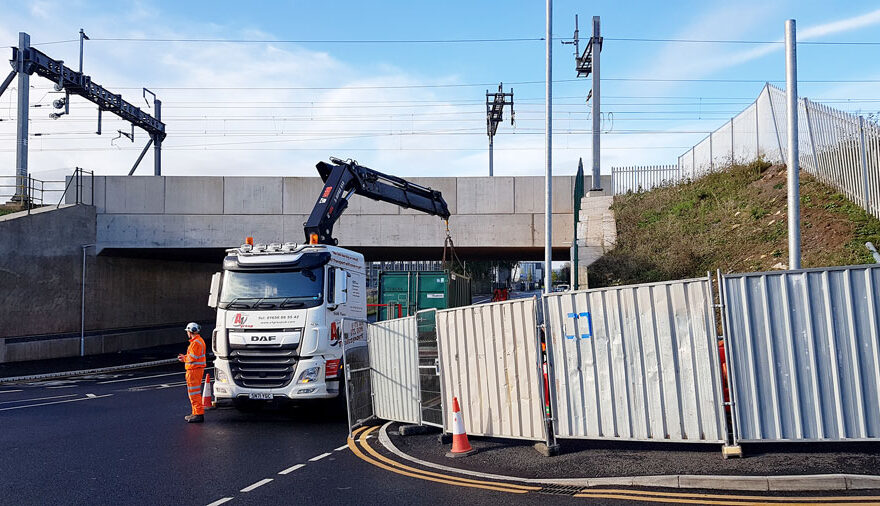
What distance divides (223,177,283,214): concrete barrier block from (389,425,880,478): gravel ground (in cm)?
1841

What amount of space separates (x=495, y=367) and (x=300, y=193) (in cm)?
1857

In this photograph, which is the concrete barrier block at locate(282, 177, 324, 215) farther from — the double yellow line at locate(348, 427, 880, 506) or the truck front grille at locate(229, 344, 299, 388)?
the double yellow line at locate(348, 427, 880, 506)

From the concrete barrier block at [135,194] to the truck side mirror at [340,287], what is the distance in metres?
16.0

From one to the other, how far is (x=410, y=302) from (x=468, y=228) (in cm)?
695

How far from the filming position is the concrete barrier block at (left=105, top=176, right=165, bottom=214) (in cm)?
2520

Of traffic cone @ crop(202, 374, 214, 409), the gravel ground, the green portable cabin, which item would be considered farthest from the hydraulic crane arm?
the gravel ground

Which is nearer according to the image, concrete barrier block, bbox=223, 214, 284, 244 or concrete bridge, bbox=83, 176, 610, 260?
concrete bridge, bbox=83, 176, 610, 260

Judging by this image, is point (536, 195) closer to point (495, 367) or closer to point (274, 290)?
point (274, 290)

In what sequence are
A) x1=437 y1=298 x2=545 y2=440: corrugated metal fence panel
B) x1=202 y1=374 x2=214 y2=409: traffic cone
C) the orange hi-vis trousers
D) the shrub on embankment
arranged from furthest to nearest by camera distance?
the shrub on embankment
x1=202 y1=374 x2=214 y2=409: traffic cone
the orange hi-vis trousers
x1=437 y1=298 x2=545 y2=440: corrugated metal fence panel

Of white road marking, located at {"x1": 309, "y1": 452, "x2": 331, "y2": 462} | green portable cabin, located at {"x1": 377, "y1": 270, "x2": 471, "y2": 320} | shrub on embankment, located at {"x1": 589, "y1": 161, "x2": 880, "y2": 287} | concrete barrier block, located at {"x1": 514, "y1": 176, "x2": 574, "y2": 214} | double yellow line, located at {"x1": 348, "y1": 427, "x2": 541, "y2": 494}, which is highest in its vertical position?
concrete barrier block, located at {"x1": 514, "y1": 176, "x2": 574, "y2": 214}

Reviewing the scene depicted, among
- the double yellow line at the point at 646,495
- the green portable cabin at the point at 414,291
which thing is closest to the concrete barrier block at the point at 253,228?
the green portable cabin at the point at 414,291

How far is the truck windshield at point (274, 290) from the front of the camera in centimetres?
1137

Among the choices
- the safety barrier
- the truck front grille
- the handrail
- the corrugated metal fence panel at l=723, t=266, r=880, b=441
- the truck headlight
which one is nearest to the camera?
the corrugated metal fence panel at l=723, t=266, r=880, b=441

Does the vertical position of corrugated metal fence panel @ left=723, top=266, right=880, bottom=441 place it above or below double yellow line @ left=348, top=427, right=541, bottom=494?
above
